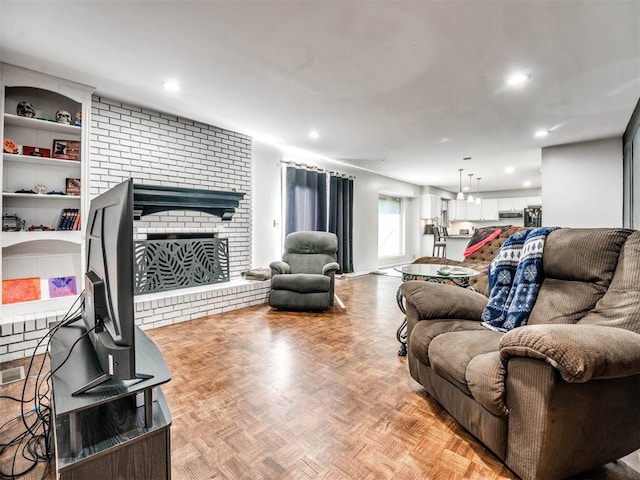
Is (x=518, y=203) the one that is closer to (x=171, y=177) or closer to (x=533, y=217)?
(x=533, y=217)

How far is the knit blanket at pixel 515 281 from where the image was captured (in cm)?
174

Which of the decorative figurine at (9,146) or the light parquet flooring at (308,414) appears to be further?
the decorative figurine at (9,146)

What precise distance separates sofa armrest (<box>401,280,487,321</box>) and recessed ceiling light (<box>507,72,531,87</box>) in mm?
1934

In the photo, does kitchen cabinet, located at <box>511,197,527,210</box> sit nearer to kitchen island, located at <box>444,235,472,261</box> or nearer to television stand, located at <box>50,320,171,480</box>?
kitchen island, located at <box>444,235,472,261</box>

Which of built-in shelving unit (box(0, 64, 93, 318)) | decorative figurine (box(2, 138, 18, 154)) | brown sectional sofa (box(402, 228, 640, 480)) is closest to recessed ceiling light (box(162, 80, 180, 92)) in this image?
built-in shelving unit (box(0, 64, 93, 318))

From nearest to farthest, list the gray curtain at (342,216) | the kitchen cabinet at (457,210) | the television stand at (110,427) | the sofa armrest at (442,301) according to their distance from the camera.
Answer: the television stand at (110,427), the sofa armrest at (442,301), the gray curtain at (342,216), the kitchen cabinet at (457,210)

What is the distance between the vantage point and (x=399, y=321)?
3521mm

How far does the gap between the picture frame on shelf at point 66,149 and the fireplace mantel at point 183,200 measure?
0.55 m

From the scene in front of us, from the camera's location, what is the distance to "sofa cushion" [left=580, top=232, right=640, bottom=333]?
4.35 ft

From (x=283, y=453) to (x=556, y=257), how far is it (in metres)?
1.72

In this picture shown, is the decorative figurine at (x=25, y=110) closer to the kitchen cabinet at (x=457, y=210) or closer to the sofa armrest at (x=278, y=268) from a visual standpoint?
the sofa armrest at (x=278, y=268)

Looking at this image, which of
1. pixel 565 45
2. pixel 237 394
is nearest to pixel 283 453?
pixel 237 394

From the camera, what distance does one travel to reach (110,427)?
0.87 m

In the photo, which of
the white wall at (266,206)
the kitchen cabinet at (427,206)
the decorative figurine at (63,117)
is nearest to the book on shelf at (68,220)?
the decorative figurine at (63,117)
